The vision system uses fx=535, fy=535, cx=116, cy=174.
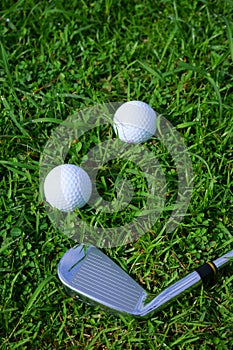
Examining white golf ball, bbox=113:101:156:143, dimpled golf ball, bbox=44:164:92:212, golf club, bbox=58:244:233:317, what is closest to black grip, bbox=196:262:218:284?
golf club, bbox=58:244:233:317

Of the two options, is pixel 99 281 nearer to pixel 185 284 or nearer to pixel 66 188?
pixel 185 284

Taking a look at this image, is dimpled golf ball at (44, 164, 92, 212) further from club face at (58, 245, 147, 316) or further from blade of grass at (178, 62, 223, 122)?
blade of grass at (178, 62, 223, 122)

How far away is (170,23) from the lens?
4160 millimetres

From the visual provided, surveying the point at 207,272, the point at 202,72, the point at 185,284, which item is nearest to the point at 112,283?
the point at 185,284

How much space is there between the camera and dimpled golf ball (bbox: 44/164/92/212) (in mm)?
3104

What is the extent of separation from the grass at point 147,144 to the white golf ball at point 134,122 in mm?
110

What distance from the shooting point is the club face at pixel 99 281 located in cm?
276

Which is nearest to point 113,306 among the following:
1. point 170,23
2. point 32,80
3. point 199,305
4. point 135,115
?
point 199,305

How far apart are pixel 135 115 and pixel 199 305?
124 cm

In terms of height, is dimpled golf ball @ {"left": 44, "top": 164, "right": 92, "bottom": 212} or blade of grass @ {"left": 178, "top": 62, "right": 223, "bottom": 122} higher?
dimpled golf ball @ {"left": 44, "top": 164, "right": 92, "bottom": 212}

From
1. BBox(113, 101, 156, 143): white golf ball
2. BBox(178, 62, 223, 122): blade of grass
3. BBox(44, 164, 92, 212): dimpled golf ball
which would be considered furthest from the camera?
BBox(178, 62, 223, 122): blade of grass

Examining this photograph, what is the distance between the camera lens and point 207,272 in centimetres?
284

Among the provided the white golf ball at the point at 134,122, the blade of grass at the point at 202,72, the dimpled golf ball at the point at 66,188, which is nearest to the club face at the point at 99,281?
the dimpled golf ball at the point at 66,188

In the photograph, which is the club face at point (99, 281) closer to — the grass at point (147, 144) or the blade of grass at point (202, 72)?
the grass at point (147, 144)
